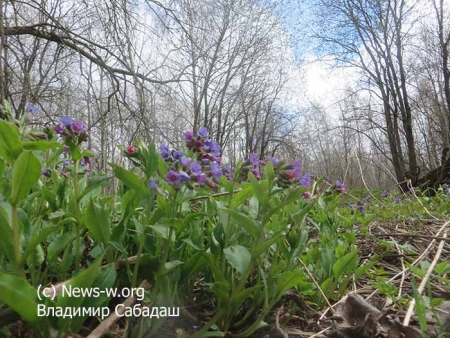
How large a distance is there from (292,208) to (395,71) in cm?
1159

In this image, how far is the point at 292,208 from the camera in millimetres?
1061

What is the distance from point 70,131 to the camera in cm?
89

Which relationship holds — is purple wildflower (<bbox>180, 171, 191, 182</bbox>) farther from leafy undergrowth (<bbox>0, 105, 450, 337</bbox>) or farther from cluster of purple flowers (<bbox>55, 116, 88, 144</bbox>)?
cluster of purple flowers (<bbox>55, 116, 88, 144</bbox>)

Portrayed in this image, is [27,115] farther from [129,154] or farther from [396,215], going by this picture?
[396,215]

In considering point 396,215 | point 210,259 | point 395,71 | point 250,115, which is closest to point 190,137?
point 210,259

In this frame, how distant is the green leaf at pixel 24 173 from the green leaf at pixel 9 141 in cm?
10

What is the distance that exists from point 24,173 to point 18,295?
0.21 metres

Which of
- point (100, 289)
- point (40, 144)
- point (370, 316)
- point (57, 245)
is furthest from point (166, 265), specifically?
point (370, 316)

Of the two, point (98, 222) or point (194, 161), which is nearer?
point (98, 222)

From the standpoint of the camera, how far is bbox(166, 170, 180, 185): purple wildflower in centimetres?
78

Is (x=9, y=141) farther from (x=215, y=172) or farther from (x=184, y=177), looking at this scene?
(x=215, y=172)

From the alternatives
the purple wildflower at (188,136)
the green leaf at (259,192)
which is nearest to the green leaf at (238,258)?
the green leaf at (259,192)

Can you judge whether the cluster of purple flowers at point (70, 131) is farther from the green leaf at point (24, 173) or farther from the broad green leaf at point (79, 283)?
the broad green leaf at point (79, 283)

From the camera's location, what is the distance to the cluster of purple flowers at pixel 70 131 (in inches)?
34.7
